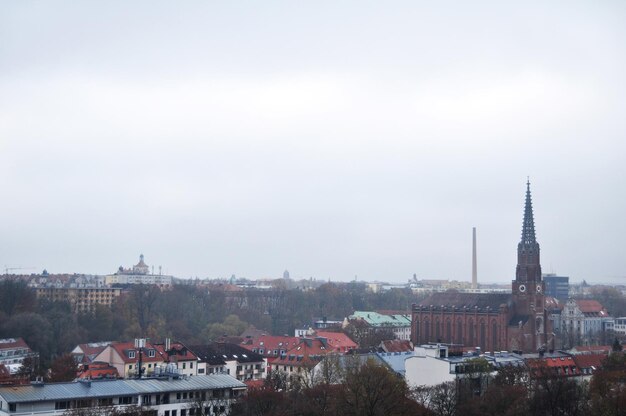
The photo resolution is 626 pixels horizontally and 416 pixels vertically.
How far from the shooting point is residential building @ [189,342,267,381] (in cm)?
8838

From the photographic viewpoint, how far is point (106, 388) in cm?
6109

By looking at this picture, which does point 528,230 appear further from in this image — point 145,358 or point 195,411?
point 195,411

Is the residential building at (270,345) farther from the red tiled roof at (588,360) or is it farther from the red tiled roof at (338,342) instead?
the red tiled roof at (588,360)

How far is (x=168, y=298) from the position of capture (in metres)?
167

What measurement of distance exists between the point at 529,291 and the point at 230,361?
171 feet

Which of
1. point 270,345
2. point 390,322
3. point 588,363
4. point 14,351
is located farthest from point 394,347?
point 390,322

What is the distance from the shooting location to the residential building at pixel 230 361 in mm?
88375

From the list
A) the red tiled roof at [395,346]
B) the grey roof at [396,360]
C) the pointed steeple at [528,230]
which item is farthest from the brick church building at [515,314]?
the grey roof at [396,360]

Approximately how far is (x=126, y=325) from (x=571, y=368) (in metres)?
71.4

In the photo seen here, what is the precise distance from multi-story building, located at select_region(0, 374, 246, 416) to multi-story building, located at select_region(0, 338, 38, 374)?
37244 mm

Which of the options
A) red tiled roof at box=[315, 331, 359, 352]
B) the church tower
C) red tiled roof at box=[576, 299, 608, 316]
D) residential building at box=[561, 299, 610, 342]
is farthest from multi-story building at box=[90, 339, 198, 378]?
red tiled roof at box=[576, 299, 608, 316]

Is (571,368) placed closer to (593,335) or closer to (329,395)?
(329,395)

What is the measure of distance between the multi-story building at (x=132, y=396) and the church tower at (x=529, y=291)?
6766 centimetres

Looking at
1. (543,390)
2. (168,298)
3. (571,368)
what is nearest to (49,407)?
(543,390)
